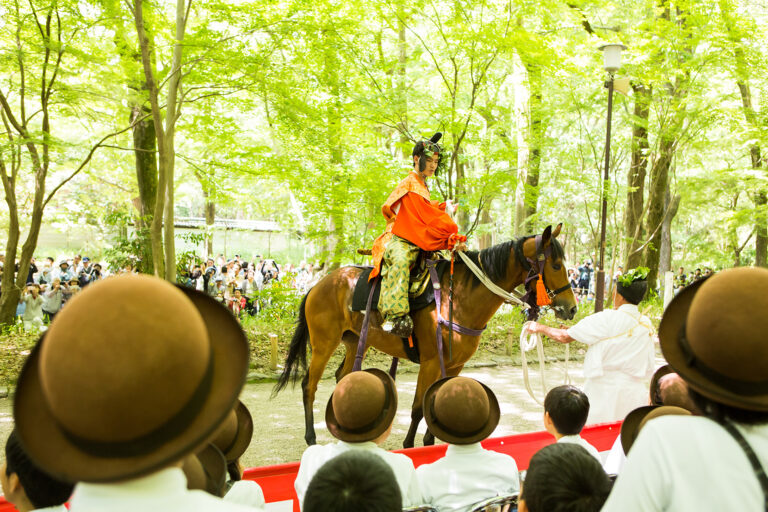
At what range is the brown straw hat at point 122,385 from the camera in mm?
909

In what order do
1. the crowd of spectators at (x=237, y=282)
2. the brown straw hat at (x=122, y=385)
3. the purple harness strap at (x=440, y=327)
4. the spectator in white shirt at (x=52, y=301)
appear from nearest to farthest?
1. the brown straw hat at (x=122, y=385)
2. the purple harness strap at (x=440, y=327)
3. the spectator in white shirt at (x=52, y=301)
4. the crowd of spectators at (x=237, y=282)

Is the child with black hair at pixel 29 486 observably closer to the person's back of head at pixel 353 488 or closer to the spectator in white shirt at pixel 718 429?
the person's back of head at pixel 353 488

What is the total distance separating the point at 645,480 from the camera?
47.5 inches

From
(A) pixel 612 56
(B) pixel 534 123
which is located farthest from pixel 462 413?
(B) pixel 534 123

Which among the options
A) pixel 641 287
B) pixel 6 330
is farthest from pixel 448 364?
pixel 6 330

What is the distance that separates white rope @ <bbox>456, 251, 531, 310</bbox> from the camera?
15.6ft

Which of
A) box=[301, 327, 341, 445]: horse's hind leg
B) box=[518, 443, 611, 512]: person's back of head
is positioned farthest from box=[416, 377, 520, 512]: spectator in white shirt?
box=[301, 327, 341, 445]: horse's hind leg

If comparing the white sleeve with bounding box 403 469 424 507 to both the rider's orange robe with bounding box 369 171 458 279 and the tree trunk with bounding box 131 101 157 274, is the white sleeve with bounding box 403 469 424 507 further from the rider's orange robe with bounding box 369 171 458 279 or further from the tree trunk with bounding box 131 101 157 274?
the tree trunk with bounding box 131 101 157 274

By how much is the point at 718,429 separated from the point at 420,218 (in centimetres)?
391

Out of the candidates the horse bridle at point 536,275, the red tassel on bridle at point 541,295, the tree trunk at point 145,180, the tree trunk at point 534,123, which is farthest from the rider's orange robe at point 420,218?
the tree trunk at point 145,180

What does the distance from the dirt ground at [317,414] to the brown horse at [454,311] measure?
44 centimetres

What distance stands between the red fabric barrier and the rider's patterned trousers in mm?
1613

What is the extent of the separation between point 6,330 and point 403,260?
7364 millimetres

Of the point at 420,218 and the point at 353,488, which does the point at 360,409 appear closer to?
the point at 353,488
